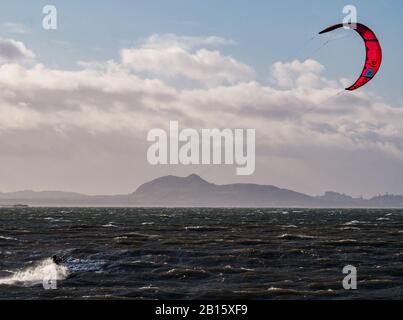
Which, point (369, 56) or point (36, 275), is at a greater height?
point (369, 56)

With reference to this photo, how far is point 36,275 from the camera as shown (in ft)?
102

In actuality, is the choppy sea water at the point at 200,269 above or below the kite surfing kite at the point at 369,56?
below

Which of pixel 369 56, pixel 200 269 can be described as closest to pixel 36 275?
pixel 200 269

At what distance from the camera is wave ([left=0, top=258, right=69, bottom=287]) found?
2881cm

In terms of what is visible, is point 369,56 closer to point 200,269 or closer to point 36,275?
point 200,269

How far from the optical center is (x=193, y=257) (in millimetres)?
39719

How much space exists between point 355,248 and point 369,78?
21500mm

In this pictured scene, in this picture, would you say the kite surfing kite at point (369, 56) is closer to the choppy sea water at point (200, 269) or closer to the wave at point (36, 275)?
the choppy sea water at point (200, 269)

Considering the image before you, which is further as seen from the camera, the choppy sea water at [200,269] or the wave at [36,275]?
the wave at [36,275]

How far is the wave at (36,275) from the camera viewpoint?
2881cm

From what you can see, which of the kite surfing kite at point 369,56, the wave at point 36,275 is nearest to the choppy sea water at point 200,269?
the wave at point 36,275

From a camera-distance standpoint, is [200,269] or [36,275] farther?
[200,269]
